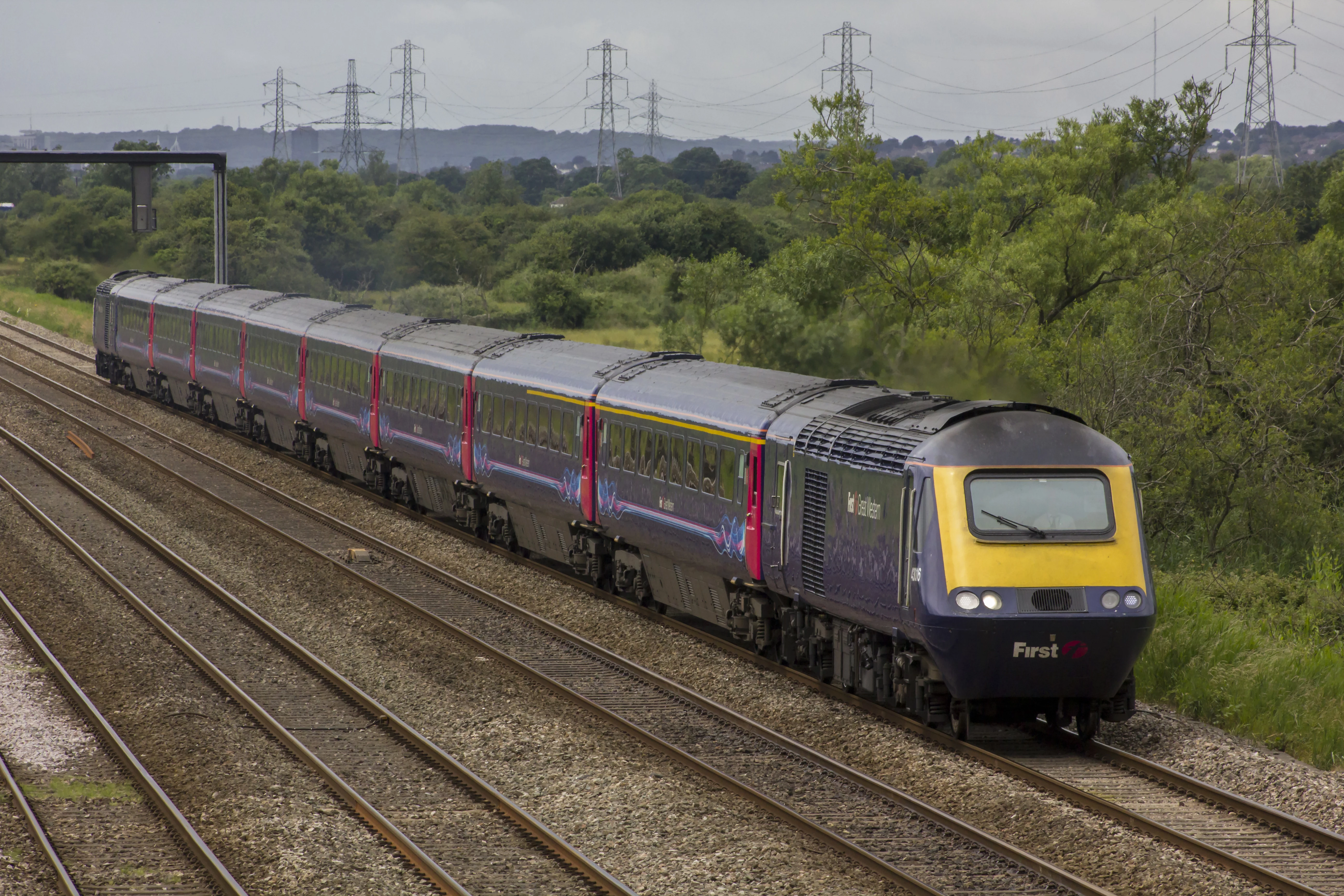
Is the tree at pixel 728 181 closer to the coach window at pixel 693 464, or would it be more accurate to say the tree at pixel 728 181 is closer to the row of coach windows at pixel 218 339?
the row of coach windows at pixel 218 339

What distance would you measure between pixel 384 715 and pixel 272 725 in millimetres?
1032

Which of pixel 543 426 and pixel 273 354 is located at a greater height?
pixel 273 354

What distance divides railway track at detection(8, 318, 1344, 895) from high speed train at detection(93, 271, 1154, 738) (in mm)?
231

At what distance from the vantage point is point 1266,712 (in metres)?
13.8

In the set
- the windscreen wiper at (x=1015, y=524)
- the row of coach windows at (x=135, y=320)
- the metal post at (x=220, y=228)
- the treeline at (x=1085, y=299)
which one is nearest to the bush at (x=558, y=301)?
the treeline at (x=1085, y=299)

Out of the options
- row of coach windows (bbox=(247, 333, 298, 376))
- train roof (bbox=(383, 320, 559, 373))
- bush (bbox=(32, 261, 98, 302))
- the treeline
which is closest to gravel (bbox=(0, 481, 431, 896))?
train roof (bbox=(383, 320, 559, 373))

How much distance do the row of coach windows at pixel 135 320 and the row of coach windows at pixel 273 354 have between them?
28.9ft

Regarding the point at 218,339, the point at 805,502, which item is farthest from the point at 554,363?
the point at 218,339

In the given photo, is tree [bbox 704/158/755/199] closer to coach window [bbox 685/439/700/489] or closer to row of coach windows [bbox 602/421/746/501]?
row of coach windows [bbox 602/421/746/501]

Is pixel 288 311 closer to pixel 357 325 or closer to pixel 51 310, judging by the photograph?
pixel 357 325

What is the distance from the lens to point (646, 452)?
18.1m

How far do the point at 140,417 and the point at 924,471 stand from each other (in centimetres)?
2975

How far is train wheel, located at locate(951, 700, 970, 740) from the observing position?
1273 cm

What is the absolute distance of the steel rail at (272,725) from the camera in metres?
10.1
